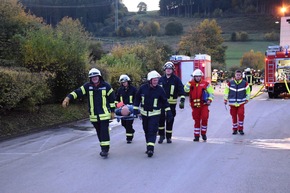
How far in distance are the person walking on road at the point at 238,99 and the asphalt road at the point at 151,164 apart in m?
0.40

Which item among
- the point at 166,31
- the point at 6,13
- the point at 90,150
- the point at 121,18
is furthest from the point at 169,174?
the point at 121,18

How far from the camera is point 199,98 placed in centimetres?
991

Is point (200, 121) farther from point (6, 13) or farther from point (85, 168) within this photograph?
point (6, 13)

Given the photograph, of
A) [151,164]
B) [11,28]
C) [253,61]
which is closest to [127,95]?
[151,164]

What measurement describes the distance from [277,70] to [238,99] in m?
13.1

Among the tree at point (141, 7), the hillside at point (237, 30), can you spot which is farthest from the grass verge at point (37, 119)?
the tree at point (141, 7)

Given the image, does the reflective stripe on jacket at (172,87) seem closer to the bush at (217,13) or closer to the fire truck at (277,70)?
the fire truck at (277,70)

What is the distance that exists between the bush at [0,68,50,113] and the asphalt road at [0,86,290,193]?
1.31 meters

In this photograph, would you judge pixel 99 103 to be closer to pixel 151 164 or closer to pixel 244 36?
pixel 151 164

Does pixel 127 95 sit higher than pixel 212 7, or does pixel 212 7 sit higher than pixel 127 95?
pixel 212 7

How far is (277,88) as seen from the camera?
2341 cm

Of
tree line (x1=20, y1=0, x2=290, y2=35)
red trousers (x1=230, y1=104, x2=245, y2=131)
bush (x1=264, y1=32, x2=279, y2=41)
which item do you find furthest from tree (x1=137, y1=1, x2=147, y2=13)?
red trousers (x1=230, y1=104, x2=245, y2=131)

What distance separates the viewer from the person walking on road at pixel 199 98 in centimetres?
991

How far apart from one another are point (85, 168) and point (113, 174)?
746 mm
